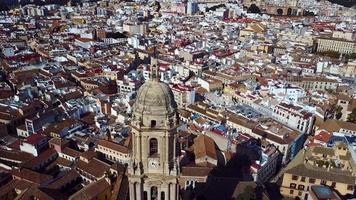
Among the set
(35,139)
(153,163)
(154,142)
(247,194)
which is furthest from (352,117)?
(35,139)

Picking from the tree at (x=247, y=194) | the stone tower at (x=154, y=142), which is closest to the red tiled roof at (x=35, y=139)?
the tree at (x=247, y=194)

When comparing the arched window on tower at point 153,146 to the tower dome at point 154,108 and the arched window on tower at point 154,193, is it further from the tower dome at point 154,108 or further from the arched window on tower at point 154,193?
the arched window on tower at point 154,193

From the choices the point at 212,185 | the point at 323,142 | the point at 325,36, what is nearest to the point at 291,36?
the point at 325,36

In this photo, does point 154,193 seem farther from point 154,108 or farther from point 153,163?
point 154,108

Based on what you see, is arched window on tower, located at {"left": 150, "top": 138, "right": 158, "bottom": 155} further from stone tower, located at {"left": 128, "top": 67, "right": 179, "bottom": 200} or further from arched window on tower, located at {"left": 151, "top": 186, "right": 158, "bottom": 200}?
arched window on tower, located at {"left": 151, "top": 186, "right": 158, "bottom": 200}

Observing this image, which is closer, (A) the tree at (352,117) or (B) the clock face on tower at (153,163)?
(B) the clock face on tower at (153,163)

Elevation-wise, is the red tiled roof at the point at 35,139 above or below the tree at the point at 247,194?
below
